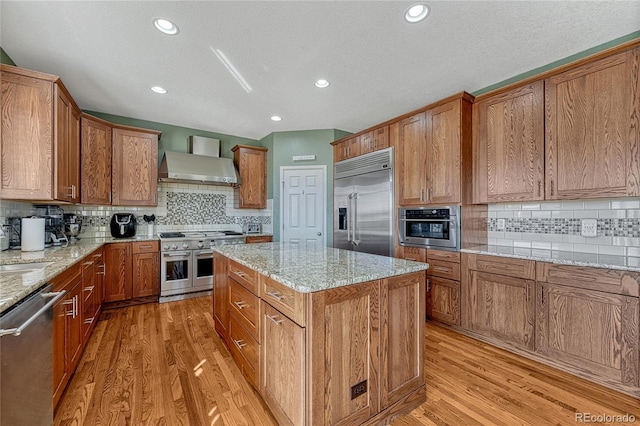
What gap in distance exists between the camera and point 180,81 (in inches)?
116

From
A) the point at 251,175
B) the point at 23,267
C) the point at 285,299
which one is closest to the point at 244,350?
the point at 285,299

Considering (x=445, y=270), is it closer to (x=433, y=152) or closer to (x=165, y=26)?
(x=433, y=152)

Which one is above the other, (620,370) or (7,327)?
(7,327)

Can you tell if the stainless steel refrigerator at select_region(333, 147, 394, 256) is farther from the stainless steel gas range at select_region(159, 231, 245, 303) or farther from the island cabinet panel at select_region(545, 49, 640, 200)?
the stainless steel gas range at select_region(159, 231, 245, 303)

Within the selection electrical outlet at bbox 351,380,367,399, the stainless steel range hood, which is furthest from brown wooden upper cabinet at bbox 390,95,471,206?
the stainless steel range hood

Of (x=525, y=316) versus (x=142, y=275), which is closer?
(x=525, y=316)

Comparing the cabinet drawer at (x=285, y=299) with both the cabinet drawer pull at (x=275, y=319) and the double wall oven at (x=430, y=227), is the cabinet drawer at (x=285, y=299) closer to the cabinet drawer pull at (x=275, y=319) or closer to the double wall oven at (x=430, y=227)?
the cabinet drawer pull at (x=275, y=319)

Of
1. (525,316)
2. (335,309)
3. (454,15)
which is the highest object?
(454,15)

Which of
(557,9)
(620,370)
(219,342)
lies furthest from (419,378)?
(557,9)

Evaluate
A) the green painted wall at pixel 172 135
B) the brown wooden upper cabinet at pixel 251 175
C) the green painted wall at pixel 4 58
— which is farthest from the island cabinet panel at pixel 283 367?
the green painted wall at pixel 172 135

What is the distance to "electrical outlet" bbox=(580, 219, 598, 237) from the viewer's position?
2383mm

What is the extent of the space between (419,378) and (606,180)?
2.13m

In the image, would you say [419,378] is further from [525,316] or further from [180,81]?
[180,81]

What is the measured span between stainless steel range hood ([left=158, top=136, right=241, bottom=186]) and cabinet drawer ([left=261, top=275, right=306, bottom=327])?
3106mm
